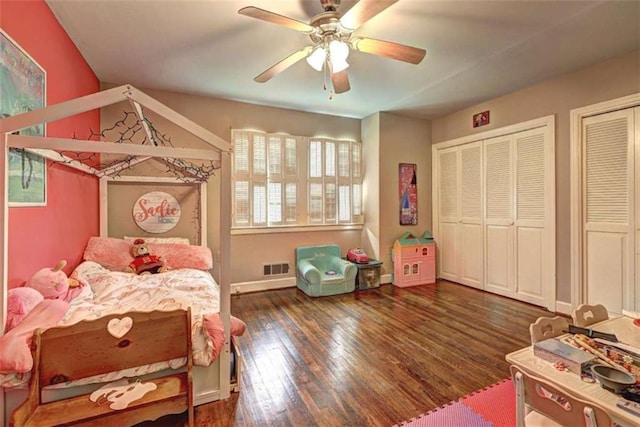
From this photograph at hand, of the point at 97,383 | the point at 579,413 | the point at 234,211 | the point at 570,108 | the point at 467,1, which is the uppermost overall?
the point at 467,1

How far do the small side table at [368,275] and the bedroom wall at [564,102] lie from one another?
7.08 feet

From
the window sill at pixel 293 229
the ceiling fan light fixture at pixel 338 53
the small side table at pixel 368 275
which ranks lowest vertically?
the small side table at pixel 368 275

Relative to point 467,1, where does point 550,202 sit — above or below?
below

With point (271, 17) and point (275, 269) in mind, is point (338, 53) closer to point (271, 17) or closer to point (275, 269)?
point (271, 17)

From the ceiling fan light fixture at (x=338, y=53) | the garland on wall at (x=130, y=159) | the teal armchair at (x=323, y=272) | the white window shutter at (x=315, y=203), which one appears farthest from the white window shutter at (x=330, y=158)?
the ceiling fan light fixture at (x=338, y=53)

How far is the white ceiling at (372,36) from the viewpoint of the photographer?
2.18m

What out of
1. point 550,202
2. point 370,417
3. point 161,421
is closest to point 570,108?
point 550,202

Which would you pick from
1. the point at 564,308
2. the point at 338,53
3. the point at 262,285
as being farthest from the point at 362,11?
the point at 564,308

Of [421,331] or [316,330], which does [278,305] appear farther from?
[421,331]

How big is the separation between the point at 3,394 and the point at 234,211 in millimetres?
2855

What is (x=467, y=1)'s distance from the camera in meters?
2.09

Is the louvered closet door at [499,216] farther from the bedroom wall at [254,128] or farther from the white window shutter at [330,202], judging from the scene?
the white window shutter at [330,202]

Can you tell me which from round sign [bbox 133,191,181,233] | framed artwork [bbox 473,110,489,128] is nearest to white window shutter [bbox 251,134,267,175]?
round sign [bbox 133,191,181,233]

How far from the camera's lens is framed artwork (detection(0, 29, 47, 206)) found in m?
1.61
